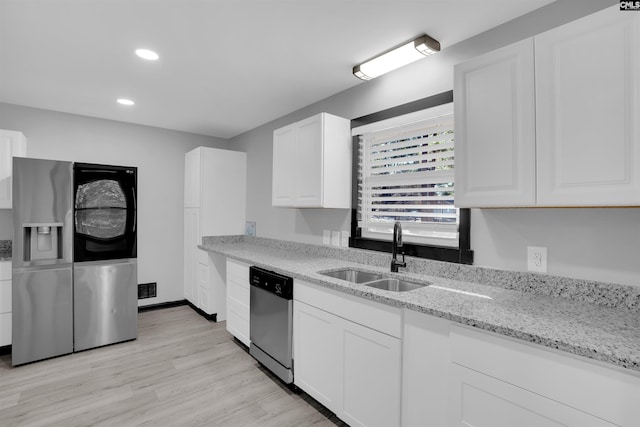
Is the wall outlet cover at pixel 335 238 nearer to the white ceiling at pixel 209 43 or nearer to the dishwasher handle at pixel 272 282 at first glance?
the dishwasher handle at pixel 272 282

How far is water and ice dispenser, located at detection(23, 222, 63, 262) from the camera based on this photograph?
270 centimetres

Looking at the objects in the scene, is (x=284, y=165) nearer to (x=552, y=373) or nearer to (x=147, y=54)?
(x=147, y=54)

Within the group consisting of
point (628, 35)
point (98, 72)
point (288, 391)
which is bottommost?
point (288, 391)

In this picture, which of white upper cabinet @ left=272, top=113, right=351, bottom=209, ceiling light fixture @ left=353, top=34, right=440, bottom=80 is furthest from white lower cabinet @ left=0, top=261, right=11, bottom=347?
ceiling light fixture @ left=353, top=34, right=440, bottom=80

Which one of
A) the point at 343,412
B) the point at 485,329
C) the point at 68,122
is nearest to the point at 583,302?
the point at 485,329

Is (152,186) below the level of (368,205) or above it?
above

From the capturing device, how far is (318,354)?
203 centimetres

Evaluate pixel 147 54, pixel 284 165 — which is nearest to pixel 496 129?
pixel 284 165

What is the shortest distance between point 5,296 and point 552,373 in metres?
3.96

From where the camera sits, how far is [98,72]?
250 cm

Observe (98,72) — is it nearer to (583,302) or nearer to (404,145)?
(404,145)

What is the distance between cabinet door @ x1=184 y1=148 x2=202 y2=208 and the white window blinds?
218 centimetres

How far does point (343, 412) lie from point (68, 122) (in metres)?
4.04

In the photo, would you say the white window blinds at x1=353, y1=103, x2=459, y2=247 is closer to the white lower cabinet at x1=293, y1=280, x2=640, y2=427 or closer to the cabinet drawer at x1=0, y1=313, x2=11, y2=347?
the white lower cabinet at x1=293, y1=280, x2=640, y2=427
